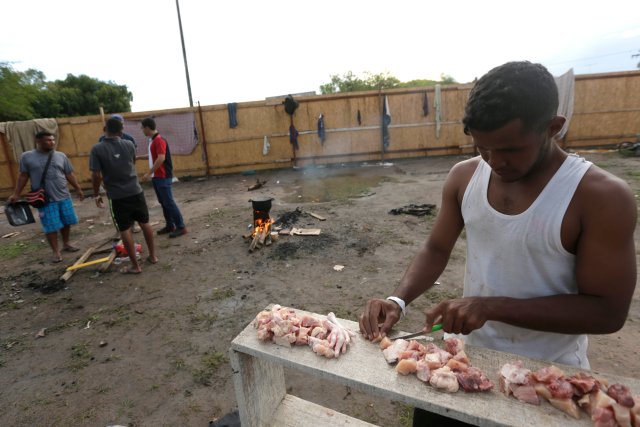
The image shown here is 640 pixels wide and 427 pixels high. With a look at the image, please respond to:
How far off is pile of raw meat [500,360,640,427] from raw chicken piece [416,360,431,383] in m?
0.28

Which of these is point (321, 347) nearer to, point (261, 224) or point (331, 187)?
point (261, 224)

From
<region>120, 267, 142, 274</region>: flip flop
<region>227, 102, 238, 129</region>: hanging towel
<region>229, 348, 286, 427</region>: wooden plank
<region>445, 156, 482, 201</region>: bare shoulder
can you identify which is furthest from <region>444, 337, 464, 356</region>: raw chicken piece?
<region>227, 102, 238, 129</region>: hanging towel

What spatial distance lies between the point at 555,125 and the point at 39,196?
7.10 m

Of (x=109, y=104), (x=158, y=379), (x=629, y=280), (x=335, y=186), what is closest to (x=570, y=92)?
(x=335, y=186)

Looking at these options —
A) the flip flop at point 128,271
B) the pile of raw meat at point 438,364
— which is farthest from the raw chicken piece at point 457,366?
the flip flop at point 128,271

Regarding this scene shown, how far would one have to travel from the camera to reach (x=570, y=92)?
39.5 feet

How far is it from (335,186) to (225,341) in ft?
24.9

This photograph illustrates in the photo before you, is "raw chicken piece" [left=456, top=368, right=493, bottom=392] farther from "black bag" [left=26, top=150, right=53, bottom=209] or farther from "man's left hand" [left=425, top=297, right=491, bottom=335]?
"black bag" [left=26, top=150, right=53, bottom=209]

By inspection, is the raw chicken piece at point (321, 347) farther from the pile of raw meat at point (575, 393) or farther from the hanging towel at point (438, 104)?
the hanging towel at point (438, 104)

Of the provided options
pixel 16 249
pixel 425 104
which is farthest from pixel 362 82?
pixel 16 249

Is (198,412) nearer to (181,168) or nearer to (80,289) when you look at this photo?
(80,289)

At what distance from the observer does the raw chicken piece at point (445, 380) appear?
1.38 metres

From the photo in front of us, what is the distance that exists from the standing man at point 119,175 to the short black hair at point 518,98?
5.41m

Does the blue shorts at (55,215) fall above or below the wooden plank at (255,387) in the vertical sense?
above
